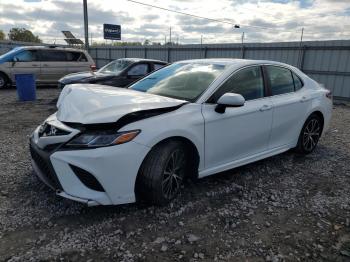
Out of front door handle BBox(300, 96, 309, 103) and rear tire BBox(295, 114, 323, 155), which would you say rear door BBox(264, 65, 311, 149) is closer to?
front door handle BBox(300, 96, 309, 103)

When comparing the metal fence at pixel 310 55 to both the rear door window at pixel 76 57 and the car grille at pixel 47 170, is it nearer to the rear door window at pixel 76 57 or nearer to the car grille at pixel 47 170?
the rear door window at pixel 76 57

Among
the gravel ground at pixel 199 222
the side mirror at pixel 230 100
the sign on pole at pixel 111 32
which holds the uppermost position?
the sign on pole at pixel 111 32

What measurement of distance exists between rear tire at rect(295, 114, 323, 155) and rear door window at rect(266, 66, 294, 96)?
2.29ft

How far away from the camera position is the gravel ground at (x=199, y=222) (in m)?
2.62

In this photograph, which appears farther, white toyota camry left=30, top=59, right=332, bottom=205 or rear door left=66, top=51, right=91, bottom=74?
rear door left=66, top=51, right=91, bottom=74

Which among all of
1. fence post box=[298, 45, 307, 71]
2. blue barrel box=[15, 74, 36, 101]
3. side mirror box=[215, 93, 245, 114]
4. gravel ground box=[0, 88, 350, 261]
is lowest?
gravel ground box=[0, 88, 350, 261]

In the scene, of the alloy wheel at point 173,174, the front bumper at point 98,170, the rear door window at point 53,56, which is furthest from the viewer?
the rear door window at point 53,56

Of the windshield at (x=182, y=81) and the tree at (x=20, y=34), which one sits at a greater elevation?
the tree at (x=20, y=34)

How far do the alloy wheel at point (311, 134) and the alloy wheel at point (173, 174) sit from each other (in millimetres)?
2553

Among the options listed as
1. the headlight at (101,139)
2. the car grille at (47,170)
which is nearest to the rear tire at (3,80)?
the car grille at (47,170)

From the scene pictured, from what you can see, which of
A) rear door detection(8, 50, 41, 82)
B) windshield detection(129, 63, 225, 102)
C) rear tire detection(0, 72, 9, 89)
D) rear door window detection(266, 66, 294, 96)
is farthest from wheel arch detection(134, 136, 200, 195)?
rear tire detection(0, 72, 9, 89)

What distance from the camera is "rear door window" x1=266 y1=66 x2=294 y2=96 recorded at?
171 inches

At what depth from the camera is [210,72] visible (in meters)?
A: 3.88

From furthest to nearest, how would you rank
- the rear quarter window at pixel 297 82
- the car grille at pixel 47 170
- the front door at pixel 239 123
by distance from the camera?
the rear quarter window at pixel 297 82 < the front door at pixel 239 123 < the car grille at pixel 47 170
